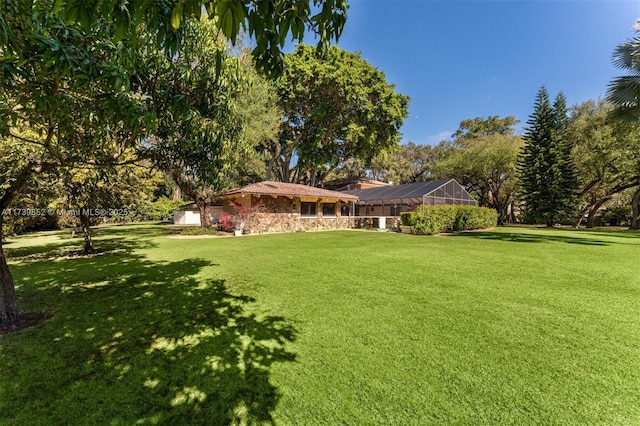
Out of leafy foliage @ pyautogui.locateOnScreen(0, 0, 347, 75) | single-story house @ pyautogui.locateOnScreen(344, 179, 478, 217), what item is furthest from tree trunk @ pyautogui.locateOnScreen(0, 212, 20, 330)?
single-story house @ pyautogui.locateOnScreen(344, 179, 478, 217)

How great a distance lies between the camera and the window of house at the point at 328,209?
22.1 meters

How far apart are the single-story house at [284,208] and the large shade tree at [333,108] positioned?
5.53 meters

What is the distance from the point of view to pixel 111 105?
121 inches

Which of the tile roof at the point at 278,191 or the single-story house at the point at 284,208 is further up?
the tile roof at the point at 278,191

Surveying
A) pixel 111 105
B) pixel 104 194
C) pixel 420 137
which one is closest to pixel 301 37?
pixel 111 105

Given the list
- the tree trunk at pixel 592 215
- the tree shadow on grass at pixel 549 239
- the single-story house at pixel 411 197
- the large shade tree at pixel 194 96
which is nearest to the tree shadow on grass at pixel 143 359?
the large shade tree at pixel 194 96

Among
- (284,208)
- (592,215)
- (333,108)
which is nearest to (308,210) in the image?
(284,208)

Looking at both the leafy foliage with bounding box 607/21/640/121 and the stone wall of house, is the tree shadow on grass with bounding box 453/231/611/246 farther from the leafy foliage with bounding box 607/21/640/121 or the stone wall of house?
the stone wall of house

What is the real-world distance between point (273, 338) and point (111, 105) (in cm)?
328

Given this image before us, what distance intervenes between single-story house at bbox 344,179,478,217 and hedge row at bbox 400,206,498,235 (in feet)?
5.74

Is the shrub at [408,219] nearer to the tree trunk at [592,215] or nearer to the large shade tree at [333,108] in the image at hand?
the large shade tree at [333,108]

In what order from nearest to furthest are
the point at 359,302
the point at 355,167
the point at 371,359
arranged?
the point at 371,359
the point at 359,302
the point at 355,167

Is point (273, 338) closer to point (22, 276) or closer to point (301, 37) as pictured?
point (301, 37)

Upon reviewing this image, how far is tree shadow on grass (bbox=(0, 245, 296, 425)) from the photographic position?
2229 millimetres
